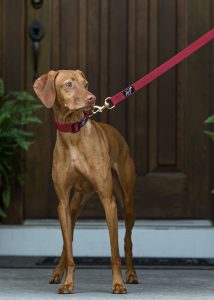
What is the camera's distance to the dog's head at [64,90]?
15.2ft

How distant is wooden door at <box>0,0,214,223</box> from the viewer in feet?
22.2

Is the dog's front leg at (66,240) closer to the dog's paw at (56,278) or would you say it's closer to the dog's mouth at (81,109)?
the dog's paw at (56,278)

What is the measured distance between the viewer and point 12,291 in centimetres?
486

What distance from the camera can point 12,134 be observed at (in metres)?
6.24

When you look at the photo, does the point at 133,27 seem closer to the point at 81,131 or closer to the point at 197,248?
the point at 197,248

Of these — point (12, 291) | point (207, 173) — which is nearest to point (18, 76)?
point (207, 173)

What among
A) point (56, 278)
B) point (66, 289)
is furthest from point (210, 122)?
point (66, 289)

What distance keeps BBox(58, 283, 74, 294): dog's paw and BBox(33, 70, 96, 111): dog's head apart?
95 centimetres

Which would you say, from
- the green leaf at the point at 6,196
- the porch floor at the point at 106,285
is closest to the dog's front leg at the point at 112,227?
the porch floor at the point at 106,285

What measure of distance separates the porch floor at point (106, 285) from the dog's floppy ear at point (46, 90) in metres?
1.04

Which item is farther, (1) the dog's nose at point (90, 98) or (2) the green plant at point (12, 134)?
(2) the green plant at point (12, 134)

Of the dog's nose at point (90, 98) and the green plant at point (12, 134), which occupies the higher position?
the dog's nose at point (90, 98)

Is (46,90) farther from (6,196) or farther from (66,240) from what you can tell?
(6,196)

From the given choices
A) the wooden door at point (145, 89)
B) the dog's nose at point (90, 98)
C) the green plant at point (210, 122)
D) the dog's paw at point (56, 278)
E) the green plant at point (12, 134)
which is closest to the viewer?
the dog's nose at point (90, 98)
